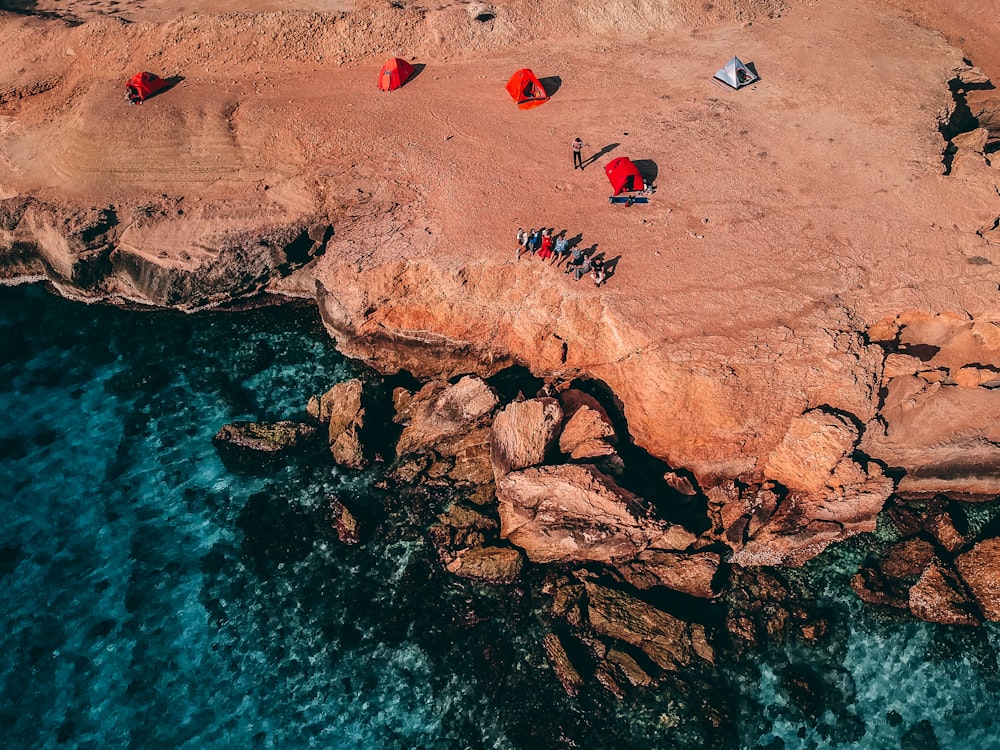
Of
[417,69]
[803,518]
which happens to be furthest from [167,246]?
[803,518]

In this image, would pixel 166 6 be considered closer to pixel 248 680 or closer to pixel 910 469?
pixel 248 680

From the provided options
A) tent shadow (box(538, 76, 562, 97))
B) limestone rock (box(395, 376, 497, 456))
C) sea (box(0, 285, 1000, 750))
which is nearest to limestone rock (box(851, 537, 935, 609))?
sea (box(0, 285, 1000, 750))

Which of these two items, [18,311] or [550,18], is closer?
[18,311]

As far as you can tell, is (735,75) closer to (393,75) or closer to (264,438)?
(393,75)

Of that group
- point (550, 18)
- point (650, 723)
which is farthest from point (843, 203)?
point (650, 723)

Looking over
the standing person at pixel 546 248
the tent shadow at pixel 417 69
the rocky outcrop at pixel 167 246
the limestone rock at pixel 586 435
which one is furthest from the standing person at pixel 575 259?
the tent shadow at pixel 417 69

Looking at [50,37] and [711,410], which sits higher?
[50,37]

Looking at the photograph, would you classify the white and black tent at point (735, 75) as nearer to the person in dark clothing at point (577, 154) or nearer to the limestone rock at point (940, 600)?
the person in dark clothing at point (577, 154)

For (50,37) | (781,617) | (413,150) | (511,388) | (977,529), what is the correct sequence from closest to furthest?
(781,617) → (977,529) → (511,388) → (413,150) → (50,37)

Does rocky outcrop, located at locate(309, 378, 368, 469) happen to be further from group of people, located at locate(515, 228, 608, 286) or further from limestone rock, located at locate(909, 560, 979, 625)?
limestone rock, located at locate(909, 560, 979, 625)
